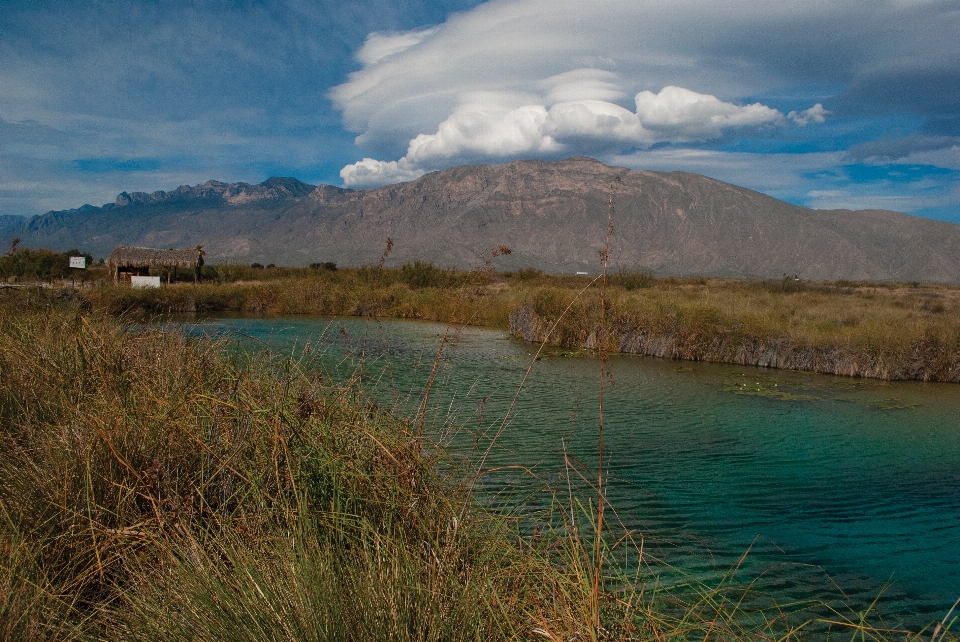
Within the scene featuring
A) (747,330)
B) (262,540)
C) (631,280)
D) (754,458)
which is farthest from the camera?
(631,280)

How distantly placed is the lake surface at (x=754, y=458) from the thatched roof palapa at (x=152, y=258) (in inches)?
1196

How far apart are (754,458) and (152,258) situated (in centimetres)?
4036

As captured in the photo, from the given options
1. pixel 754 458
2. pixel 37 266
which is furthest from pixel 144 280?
pixel 754 458

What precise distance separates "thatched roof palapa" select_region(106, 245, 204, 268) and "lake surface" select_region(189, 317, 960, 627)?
30.4m

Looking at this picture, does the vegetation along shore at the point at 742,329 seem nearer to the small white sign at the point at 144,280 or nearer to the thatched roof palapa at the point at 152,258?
the small white sign at the point at 144,280

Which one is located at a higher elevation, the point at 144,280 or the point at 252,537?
the point at 144,280

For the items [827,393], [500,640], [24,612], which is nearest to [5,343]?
[24,612]

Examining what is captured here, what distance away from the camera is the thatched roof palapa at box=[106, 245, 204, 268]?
3884 cm

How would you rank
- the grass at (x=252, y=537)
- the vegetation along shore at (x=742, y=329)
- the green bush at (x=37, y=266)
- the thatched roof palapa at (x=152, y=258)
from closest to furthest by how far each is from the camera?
the grass at (x=252, y=537) < the vegetation along shore at (x=742, y=329) < the green bush at (x=37, y=266) < the thatched roof palapa at (x=152, y=258)

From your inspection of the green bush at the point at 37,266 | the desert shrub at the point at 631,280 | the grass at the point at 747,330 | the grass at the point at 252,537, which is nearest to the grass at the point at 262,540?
the grass at the point at 252,537

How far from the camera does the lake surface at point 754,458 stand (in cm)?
521

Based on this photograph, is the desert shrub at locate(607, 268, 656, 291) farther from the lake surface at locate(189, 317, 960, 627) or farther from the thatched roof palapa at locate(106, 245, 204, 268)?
the thatched roof palapa at locate(106, 245, 204, 268)

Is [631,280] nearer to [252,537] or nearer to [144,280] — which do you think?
[144,280]

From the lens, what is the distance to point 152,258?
3975 cm
